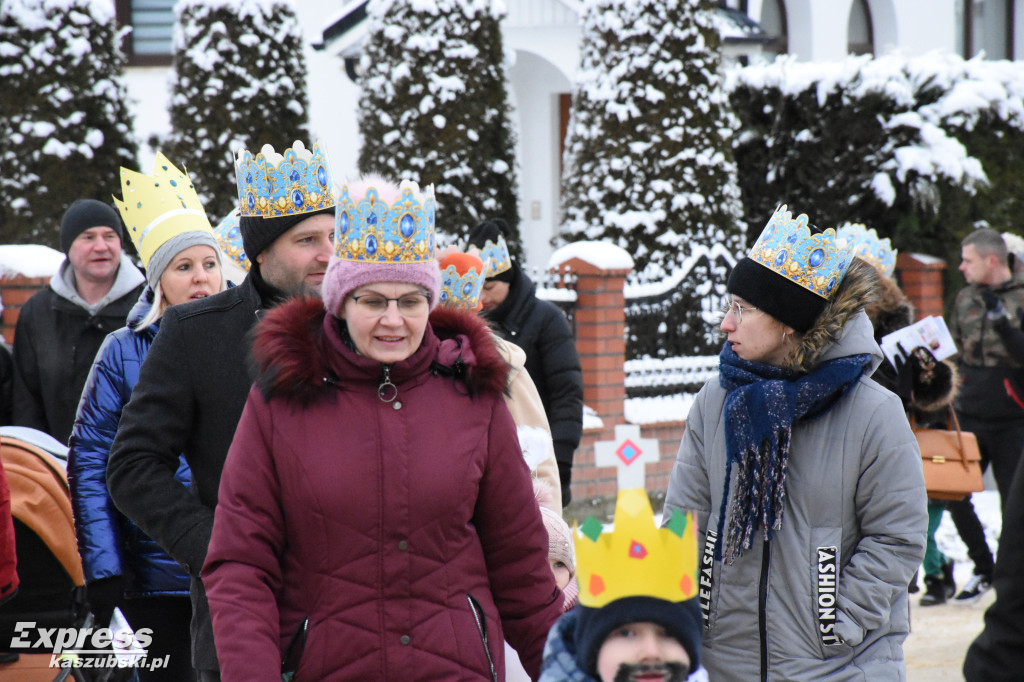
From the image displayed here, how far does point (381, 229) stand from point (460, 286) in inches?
74.5

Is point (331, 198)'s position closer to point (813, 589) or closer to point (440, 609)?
point (440, 609)

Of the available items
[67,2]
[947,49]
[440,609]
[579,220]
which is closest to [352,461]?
[440,609]

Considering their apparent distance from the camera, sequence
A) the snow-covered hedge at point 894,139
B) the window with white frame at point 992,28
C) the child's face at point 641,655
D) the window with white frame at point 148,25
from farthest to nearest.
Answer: the window with white frame at point 992,28 → the window with white frame at point 148,25 → the snow-covered hedge at point 894,139 → the child's face at point 641,655

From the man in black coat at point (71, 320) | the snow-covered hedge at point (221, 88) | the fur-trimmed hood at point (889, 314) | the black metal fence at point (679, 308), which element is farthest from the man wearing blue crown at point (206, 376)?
the snow-covered hedge at point (221, 88)

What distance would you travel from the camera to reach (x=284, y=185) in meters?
3.30

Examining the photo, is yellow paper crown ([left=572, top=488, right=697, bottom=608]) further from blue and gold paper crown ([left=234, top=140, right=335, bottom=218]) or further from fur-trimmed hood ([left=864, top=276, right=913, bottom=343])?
fur-trimmed hood ([left=864, top=276, right=913, bottom=343])

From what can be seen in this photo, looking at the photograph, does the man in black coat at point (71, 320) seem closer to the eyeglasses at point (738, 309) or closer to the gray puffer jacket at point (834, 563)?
the eyeglasses at point (738, 309)

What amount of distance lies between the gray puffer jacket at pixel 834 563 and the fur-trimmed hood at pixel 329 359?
882 mm

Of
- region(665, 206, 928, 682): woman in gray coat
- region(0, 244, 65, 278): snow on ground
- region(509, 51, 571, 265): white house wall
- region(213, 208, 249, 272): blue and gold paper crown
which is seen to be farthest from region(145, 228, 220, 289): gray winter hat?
region(509, 51, 571, 265): white house wall

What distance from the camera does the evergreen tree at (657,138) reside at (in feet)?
35.6

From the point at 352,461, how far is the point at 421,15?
8.94m

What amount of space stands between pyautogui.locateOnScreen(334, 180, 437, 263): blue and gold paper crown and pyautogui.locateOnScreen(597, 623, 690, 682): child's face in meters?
0.98

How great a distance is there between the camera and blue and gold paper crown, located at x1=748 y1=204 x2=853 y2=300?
3355mm

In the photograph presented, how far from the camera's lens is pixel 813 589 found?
317 centimetres
